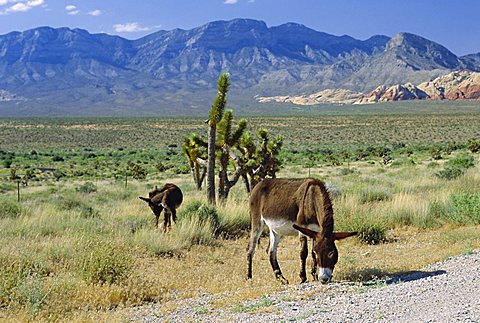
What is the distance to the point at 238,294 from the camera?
8445mm

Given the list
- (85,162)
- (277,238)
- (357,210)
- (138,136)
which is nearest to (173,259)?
(277,238)

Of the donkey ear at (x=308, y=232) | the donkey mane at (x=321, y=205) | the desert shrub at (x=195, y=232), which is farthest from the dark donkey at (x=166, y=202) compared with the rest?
the donkey ear at (x=308, y=232)

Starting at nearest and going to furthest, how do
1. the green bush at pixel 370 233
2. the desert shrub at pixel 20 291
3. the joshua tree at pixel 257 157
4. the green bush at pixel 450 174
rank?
the desert shrub at pixel 20 291
the green bush at pixel 370 233
the joshua tree at pixel 257 157
the green bush at pixel 450 174

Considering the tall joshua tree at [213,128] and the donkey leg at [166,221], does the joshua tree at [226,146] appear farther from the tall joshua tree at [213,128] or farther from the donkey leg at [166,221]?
the donkey leg at [166,221]

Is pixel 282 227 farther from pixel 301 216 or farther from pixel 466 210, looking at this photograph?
pixel 466 210

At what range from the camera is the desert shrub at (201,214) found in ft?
47.6

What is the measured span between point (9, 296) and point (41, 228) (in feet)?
19.1

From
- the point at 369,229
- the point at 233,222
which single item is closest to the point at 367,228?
the point at 369,229

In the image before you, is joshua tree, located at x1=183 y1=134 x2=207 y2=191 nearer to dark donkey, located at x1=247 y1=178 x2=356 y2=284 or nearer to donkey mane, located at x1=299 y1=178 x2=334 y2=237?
dark donkey, located at x1=247 y1=178 x2=356 y2=284

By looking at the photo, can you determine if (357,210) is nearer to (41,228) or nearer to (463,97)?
(41,228)

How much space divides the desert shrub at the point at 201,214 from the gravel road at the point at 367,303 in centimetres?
580

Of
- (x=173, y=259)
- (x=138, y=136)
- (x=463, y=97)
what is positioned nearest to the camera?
(x=173, y=259)

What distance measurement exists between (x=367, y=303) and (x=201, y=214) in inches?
314

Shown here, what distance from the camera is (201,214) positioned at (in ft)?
47.8
